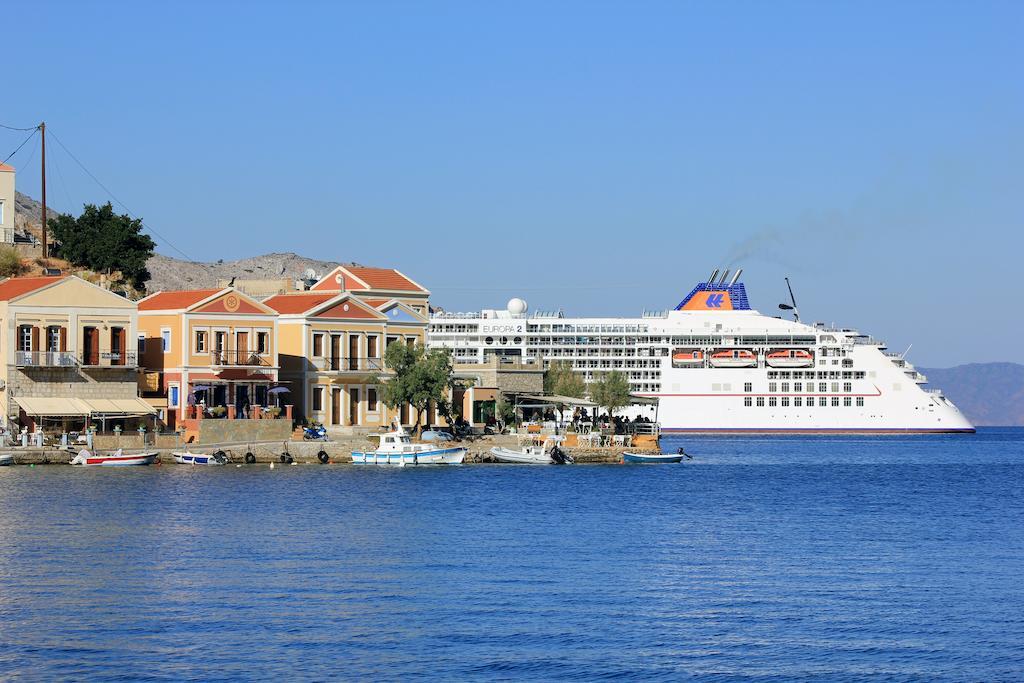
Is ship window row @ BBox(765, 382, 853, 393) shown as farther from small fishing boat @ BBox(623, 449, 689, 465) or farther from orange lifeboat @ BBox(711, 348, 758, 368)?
small fishing boat @ BBox(623, 449, 689, 465)

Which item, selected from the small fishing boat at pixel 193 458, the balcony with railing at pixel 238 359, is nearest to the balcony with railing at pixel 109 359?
the balcony with railing at pixel 238 359

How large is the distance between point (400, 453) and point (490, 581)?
129 feet

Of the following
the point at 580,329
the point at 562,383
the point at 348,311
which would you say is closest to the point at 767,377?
the point at 580,329

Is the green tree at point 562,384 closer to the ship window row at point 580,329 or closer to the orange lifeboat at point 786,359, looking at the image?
the ship window row at point 580,329

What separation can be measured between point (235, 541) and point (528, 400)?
198ft

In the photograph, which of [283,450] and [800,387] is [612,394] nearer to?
[283,450]

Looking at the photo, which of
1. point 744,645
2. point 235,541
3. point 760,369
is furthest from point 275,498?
point 760,369

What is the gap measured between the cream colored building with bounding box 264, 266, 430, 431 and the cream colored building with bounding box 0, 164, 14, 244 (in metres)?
17.3

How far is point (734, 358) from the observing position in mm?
148000

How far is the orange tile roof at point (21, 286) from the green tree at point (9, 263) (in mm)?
10774

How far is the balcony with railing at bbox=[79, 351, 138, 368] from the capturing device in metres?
71.6

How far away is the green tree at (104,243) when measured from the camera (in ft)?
310

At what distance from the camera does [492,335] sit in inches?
6102

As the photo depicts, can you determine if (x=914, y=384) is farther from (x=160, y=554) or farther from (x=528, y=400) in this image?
(x=160, y=554)
